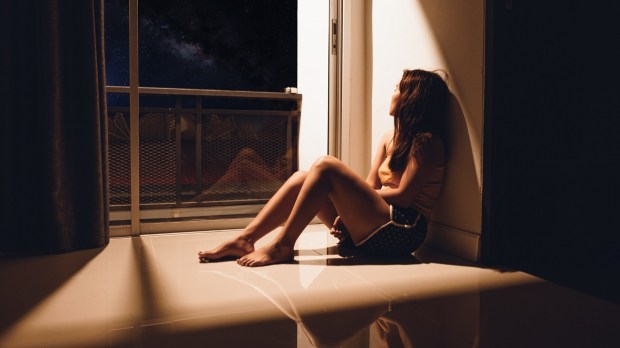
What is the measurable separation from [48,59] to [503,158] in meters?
1.91

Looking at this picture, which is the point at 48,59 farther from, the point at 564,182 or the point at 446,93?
the point at 564,182

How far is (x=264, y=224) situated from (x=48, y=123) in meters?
1.02

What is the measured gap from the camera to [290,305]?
1.37 m

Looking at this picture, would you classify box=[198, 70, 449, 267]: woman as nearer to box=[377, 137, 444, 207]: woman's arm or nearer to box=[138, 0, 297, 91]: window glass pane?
box=[377, 137, 444, 207]: woman's arm

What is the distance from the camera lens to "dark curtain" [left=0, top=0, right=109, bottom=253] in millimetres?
1961

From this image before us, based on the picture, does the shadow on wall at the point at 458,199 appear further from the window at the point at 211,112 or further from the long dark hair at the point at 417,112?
the window at the point at 211,112

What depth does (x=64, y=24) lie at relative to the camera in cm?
201

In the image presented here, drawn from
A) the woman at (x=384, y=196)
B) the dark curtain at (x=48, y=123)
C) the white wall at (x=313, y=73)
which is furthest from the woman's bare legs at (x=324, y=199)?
the white wall at (x=313, y=73)

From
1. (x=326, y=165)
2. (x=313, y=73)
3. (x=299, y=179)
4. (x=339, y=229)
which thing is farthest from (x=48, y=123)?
(x=313, y=73)

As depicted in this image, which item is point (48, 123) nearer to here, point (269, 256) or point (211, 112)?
point (269, 256)

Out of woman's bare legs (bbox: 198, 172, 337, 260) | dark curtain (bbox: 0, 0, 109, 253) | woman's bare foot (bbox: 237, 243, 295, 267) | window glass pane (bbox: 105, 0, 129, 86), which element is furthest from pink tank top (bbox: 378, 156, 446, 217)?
window glass pane (bbox: 105, 0, 129, 86)

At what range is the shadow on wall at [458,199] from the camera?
186cm

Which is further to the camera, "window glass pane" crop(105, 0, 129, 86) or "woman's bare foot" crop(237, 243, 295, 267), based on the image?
"window glass pane" crop(105, 0, 129, 86)

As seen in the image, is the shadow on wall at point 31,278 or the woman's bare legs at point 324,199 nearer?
the shadow on wall at point 31,278
